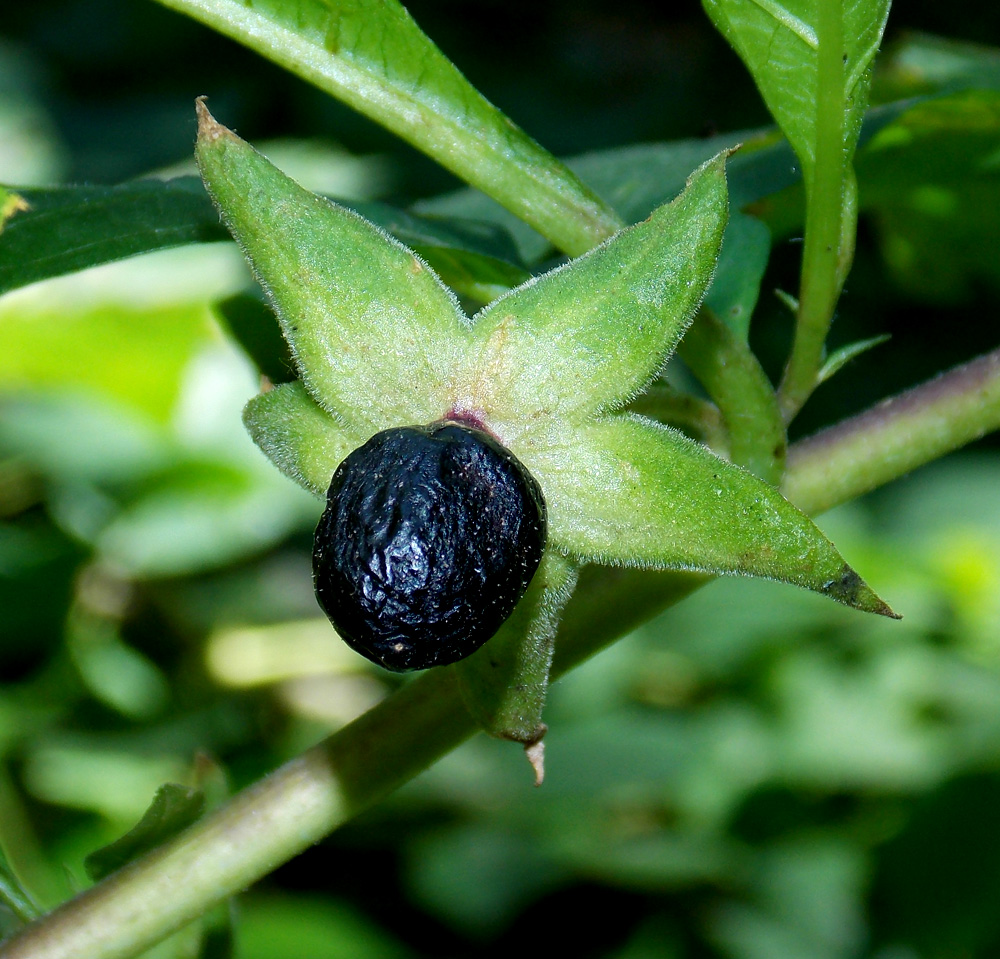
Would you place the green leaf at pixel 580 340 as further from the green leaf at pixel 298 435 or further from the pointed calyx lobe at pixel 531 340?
the green leaf at pixel 298 435

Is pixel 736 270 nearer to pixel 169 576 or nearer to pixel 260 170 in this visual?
pixel 260 170

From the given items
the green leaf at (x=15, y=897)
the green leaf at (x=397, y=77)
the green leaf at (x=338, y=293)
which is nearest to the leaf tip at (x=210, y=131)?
the green leaf at (x=338, y=293)

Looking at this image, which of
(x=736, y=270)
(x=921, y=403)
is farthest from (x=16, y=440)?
(x=921, y=403)

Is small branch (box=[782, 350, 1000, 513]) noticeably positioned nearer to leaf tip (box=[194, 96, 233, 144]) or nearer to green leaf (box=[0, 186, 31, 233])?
leaf tip (box=[194, 96, 233, 144])

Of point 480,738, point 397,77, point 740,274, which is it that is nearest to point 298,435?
point 397,77

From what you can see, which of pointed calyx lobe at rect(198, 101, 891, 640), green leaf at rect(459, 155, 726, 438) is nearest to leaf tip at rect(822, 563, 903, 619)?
pointed calyx lobe at rect(198, 101, 891, 640)
